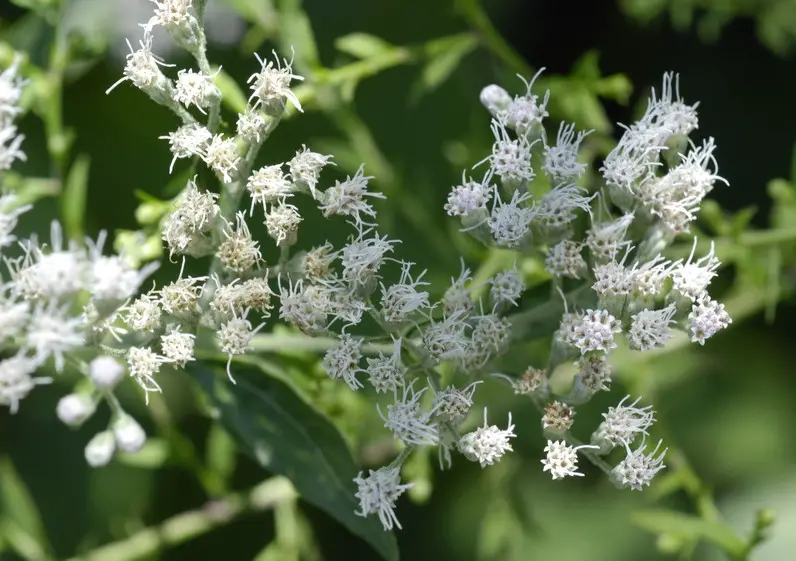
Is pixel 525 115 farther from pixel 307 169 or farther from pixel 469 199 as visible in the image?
pixel 307 169

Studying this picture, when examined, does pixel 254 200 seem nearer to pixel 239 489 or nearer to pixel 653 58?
pixel 239 489

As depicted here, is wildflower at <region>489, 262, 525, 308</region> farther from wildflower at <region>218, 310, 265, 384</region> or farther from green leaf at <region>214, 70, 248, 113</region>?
green leaf at <region>214, 70, 248, 113</region>

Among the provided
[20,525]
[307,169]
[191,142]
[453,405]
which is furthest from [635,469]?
[20,525]

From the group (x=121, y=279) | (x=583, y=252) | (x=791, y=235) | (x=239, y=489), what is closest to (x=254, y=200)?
(x=121, y=279)

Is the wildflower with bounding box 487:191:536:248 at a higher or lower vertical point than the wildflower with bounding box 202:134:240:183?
lower

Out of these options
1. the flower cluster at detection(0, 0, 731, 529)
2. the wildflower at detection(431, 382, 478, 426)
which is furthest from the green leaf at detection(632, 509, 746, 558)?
the wildflower at detection(431, 382, 478, 426)

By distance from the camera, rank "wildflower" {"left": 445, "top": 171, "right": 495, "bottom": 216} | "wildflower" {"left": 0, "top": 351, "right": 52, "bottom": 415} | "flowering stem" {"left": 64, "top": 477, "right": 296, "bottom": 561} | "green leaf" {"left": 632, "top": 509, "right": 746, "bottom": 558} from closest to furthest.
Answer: "wildflower" {"left": 0, "top": 351, "right": 52, "bottom": 415}
"wildflower" {"left": 445, "top": 171, "right": 495, "bottom": 216}
"green leaf" {"left": 632, "top": 509, "right": 746, "bottom": 558}
"flowering stem" {"left": 64, "top": 477, "right": 296, "bottom": 561}
